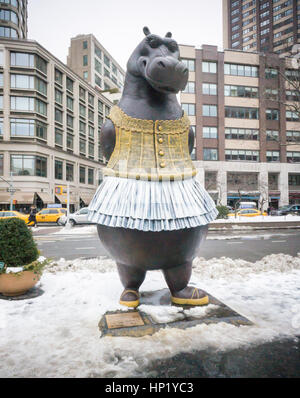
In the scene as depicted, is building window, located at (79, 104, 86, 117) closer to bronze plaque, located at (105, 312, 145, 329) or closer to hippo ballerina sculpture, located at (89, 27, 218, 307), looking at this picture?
hippo ballerina sculpture, located at (89, 27, 218, 307)

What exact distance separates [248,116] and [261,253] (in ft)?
97.0

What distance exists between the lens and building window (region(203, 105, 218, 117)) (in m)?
31.5

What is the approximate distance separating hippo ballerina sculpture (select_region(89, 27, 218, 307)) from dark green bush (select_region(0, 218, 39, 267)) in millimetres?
1608

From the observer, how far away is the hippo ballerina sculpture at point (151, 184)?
2.38 m

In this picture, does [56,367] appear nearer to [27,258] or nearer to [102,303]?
[102,303]

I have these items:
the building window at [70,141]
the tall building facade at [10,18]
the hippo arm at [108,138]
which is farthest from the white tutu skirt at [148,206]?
the tall building facade at [10,18]

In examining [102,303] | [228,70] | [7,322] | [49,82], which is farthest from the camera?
[228,70]

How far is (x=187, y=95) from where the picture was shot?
3069cm

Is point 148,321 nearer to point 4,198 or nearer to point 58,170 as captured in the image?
point 4,198

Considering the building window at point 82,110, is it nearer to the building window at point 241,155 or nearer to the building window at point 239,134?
the building window at point 239,134

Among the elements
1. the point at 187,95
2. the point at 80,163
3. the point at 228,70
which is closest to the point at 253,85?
the point at 228,70

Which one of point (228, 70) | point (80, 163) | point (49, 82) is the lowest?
point (80, 163)

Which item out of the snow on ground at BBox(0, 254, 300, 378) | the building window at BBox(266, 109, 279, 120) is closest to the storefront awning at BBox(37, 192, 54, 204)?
the snow on ground at BBox(0, 254, 300, 378)

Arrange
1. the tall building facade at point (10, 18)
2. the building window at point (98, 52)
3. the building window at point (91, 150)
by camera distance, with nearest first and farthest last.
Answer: the tall building facade at point (10, 18) < the building window at point (91, 150) < the building window at point (98, 52)
